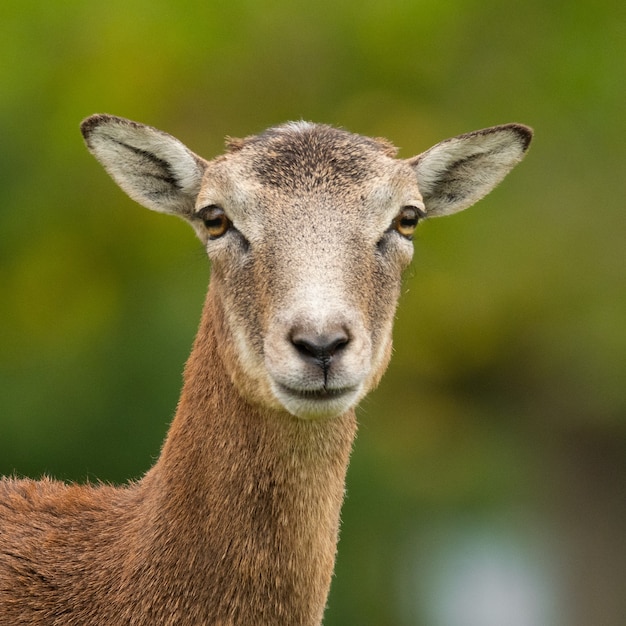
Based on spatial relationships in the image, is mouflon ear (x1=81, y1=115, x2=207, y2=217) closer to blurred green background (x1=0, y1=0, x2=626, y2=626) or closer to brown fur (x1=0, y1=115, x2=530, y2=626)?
brown fur (x1=0, y1=115, x2=530, y2=626)

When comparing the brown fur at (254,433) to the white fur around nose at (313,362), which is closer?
the white fur around nose at (313,362)

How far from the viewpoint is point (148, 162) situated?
945 centimetres

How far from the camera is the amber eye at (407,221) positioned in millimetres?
8906

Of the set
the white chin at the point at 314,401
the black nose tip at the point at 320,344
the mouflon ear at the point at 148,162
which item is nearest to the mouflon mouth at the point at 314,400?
the white chin at the point at 314,401

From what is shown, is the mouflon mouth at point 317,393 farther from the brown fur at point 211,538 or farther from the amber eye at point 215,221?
the amber eye at point 215,221

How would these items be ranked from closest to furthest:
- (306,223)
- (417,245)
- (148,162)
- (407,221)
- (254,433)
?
(254,433)
(306,223)
(407,221)
(148,162)
(417,245)

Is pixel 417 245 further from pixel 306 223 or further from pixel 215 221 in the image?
pixel 306 223

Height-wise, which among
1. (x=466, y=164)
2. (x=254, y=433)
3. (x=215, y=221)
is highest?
(x=466, y=164)

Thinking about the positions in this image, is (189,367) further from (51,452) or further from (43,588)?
(51,452)

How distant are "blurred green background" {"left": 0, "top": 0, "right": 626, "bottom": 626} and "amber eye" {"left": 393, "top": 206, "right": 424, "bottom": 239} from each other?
12.6 m

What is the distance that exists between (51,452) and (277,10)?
10.1 m

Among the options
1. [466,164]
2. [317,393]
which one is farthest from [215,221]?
[466,164]

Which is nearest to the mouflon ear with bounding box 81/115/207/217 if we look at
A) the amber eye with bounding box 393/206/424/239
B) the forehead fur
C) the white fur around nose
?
the forehead fur

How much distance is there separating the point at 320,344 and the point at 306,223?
3.96ft
